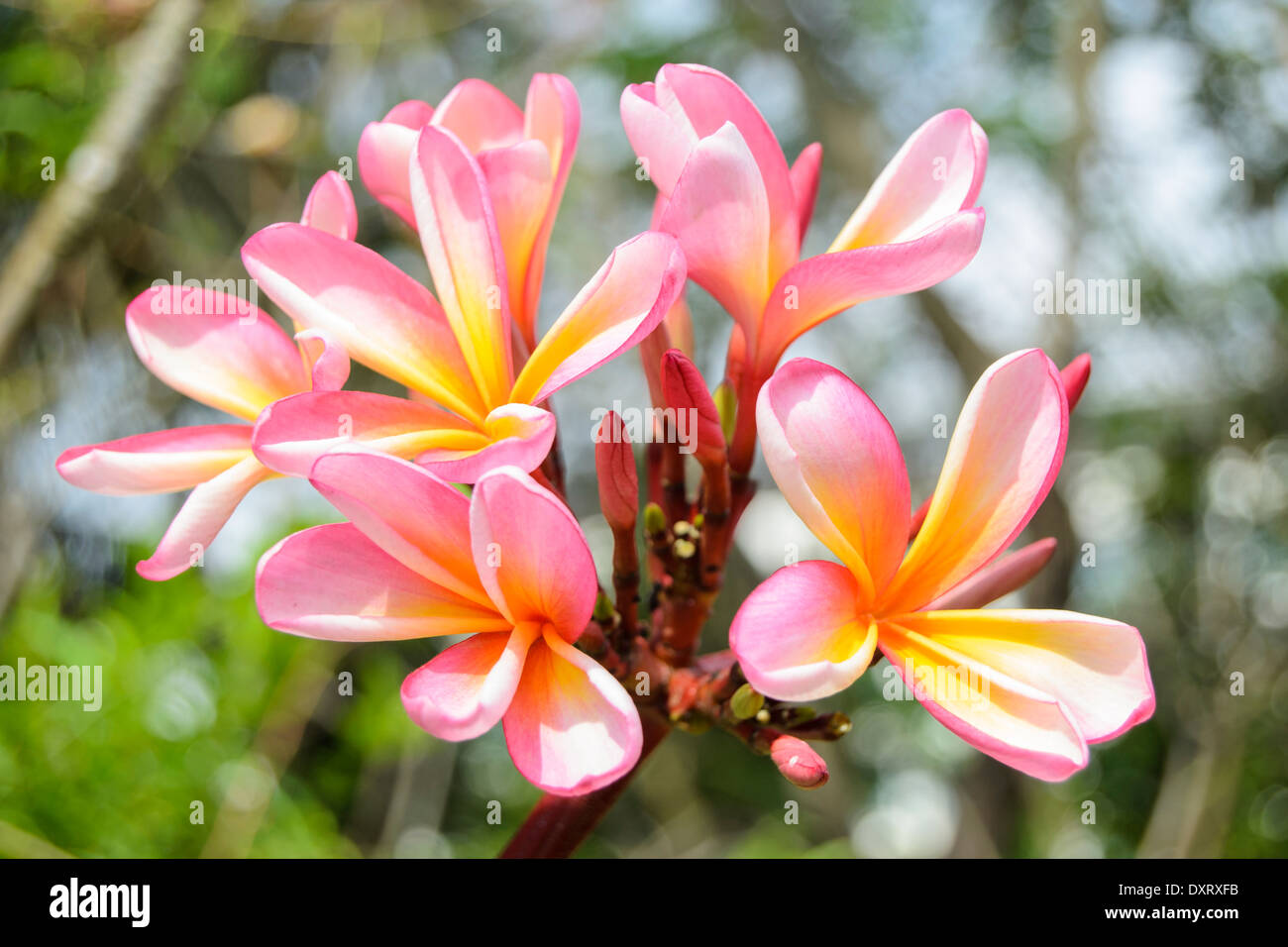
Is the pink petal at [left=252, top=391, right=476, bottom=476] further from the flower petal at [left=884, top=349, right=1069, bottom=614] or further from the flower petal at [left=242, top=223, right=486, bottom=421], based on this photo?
the flower petal at [left=884, top=349, right=1069, bottom=614]

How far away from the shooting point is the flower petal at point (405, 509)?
47 centimetres

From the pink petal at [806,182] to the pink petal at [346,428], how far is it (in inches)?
11.3

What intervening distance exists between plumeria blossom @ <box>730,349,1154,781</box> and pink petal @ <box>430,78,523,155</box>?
35cm

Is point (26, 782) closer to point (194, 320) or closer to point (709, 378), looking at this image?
point (194, 320)

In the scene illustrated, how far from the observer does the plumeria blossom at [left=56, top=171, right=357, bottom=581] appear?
0.60m

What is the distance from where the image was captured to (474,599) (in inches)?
20.8

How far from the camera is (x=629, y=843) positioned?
456 centimetres

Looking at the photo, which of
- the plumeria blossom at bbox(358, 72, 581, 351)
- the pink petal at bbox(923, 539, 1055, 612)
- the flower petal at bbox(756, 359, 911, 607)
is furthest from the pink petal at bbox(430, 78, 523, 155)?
the pink petal at bbox(923, 539, 1055, 612)

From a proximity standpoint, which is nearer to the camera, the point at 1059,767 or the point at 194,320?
the point at 1059,767

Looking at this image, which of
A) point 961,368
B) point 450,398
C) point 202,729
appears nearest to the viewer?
point 450,398

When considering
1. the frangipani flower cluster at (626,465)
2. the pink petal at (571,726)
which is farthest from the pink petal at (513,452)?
the pink petal at (571,726)

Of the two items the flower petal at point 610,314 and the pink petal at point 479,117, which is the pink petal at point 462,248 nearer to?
the flower petal at point 610,314

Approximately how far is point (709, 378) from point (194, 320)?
8.77ft
